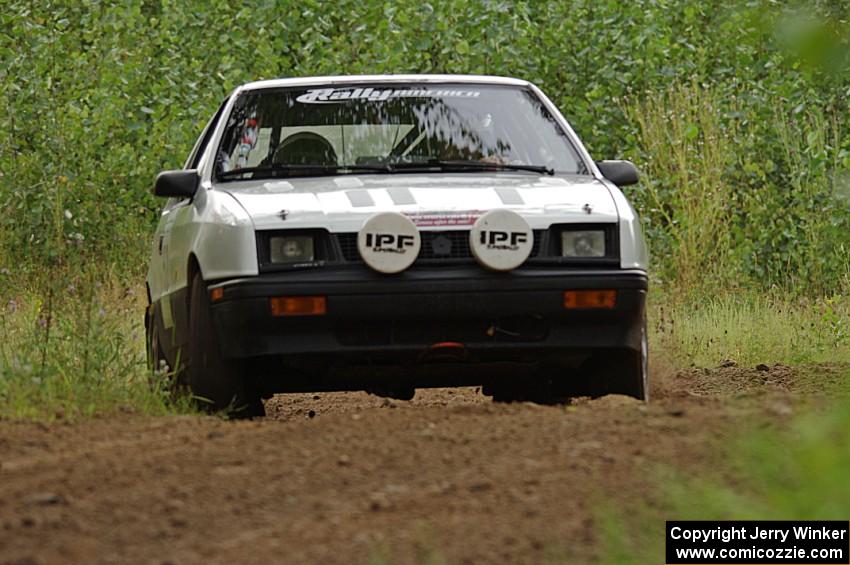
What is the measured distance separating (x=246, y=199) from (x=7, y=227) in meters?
9.07

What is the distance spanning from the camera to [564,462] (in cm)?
505

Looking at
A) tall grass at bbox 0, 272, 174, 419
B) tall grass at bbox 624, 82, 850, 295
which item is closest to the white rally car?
tall grass at bbox 0, 272, 174, 419

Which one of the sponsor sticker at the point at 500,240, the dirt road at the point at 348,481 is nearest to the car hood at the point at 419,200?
the sponsor sticker at the point at 500,240

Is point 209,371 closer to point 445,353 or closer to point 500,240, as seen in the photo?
point 445,353

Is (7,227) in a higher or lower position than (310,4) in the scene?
lower

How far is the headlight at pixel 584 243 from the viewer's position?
276 inches

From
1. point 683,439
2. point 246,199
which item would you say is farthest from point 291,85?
point 683,439

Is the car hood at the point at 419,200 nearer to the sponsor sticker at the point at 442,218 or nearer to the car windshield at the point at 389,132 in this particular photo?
the sponsor sticker at the point at 442,218

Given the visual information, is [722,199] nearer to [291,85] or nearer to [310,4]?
[310,4]

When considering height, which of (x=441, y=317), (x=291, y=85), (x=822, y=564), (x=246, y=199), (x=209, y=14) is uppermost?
(x=209, y=14)

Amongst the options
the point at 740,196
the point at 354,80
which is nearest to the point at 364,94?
the point at 354,80

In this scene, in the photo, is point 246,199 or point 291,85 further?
point 291,85

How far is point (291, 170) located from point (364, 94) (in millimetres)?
808

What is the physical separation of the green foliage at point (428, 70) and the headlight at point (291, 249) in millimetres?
7726
